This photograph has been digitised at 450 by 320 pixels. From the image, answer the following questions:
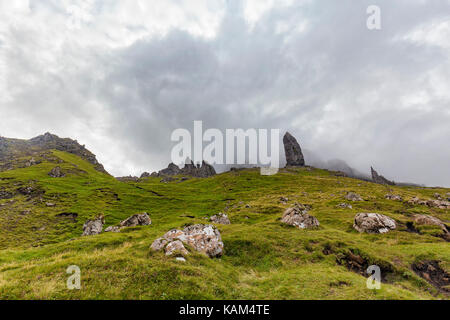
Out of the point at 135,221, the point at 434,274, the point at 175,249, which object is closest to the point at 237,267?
the point at 175,249

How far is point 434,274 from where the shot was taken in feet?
66.9

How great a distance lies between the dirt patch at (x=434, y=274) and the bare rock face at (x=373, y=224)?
14037 millimetres

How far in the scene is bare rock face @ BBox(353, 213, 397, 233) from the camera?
35728 mm

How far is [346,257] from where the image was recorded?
23.3 meters

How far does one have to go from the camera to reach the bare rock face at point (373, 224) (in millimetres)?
35728

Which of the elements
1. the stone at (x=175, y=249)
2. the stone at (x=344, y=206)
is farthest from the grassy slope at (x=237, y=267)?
the stone at (x=344, y=206)

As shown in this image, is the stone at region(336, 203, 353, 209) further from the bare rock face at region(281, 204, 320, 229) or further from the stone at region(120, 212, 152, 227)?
the stone at region(120, 212, 152, 227)

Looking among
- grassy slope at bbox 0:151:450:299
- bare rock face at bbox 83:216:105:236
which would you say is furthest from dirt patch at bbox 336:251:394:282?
bare rock face at bbox 83:216:105:236

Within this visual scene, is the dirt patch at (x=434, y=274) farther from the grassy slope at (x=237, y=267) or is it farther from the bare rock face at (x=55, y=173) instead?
the bare rock face at (x=55, y=173)

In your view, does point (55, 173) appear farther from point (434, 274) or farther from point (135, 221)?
point (434, 274)
